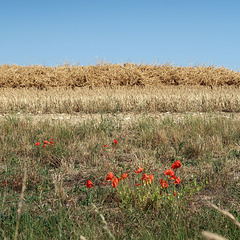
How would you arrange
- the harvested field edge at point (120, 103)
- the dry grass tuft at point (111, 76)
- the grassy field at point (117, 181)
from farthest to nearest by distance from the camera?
the dry grass tuft at point (111, 76) < the harvested field edge at point (120, 103) < the grassy field at point (117, 181)

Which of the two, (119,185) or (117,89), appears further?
(117,89)

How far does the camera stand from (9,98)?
10.2 m

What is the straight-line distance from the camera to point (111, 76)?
12.7m

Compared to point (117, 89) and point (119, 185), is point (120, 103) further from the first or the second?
point (119, 185)

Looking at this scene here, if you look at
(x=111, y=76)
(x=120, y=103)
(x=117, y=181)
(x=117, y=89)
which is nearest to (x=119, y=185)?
(x=117, y=181)

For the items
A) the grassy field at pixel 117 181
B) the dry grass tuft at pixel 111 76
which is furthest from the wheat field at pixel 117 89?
the grassy field at pixel 117 181

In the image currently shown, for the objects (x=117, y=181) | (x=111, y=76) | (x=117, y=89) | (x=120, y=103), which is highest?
(x=111, y=76)

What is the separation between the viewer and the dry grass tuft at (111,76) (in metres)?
12.7

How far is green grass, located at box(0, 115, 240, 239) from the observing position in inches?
102

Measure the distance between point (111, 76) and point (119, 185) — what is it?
9.74 meters

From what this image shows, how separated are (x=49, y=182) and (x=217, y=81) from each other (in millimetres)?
11491

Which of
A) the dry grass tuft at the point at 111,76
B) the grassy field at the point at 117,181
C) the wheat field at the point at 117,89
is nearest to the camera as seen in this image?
the grassy field at the point at 117,181

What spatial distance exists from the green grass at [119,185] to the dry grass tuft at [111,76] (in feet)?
20.9

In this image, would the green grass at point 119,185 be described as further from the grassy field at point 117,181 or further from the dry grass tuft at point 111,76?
the dry grass tuft at point 111,76
